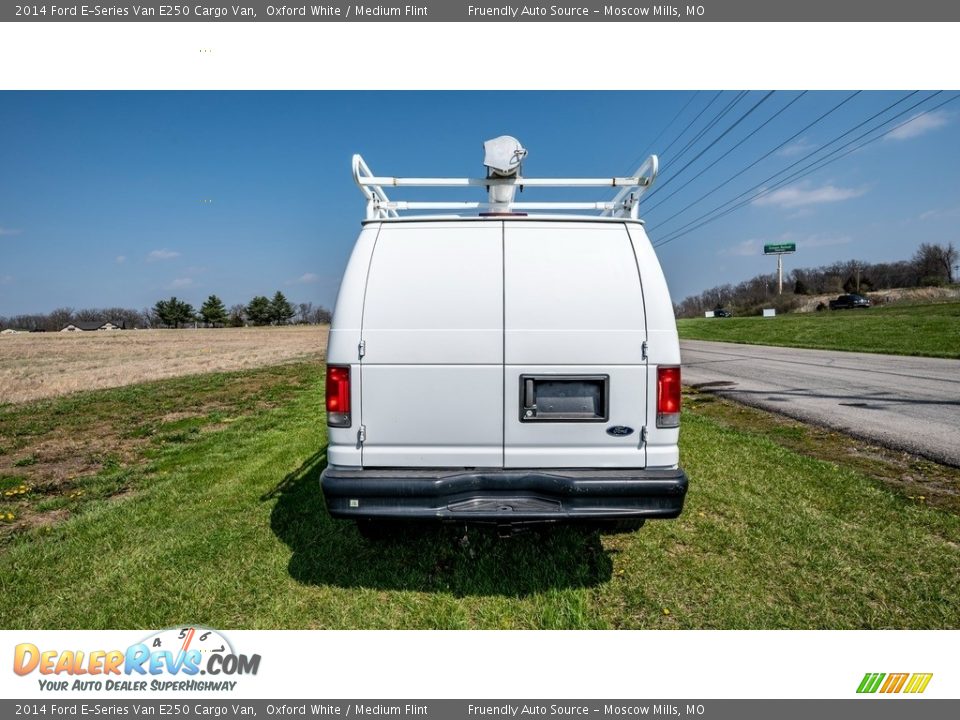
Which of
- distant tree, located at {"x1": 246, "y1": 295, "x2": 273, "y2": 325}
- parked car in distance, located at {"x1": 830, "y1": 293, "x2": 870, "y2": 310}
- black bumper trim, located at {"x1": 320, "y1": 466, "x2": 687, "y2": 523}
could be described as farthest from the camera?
distant tree, located at {"x1": 246, "y1": 295, "x2": 273, "y2": 325}

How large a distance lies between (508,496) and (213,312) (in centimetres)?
11398

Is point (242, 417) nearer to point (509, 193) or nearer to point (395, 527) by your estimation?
point (395, 527)

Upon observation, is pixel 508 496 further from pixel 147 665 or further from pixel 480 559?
pixel 147 665

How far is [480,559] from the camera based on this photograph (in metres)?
3.47

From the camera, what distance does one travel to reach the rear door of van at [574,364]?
286cm

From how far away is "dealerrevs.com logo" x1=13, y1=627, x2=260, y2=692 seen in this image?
101 inches

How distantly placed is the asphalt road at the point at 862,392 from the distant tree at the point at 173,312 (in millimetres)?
106863

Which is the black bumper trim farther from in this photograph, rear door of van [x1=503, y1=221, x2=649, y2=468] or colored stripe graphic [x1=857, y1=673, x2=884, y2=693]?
colored stripe graphic [x1=857, y1=673, x2=884, y2=693]

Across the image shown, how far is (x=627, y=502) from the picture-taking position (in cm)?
282

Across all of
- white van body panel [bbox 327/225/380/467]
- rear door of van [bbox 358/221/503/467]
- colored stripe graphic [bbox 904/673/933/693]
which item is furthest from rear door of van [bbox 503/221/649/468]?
colored stripe graphic [bbox 904/673/933/693]

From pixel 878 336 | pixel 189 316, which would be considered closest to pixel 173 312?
pixel 189 316

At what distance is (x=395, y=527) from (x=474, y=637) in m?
1.43

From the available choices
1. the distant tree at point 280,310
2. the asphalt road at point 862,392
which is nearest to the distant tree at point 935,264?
the asphalt road at point 862,392

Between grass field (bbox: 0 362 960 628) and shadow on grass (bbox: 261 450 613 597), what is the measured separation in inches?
0.6
